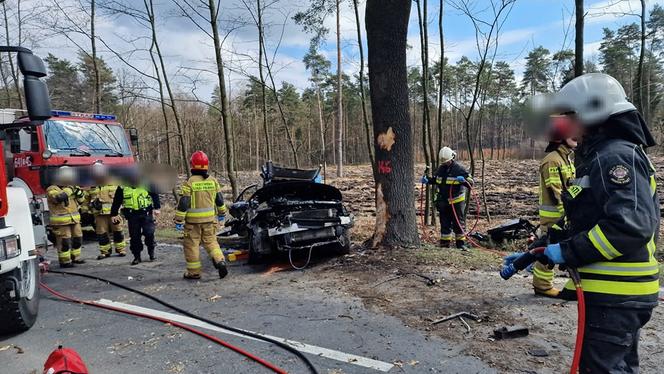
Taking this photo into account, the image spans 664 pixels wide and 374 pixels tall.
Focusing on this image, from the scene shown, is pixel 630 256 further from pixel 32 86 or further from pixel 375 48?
pixel 375 48

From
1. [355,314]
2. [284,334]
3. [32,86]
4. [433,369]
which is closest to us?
[433,369]

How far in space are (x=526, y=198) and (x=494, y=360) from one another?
49.8 feet

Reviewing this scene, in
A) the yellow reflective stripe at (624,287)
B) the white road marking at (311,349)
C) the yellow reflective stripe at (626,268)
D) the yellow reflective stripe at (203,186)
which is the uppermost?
the yellow reflective stripe at (203,186)

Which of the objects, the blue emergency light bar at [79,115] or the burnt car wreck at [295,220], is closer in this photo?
the burnt car wreck at [295,220]

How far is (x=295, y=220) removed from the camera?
20.8ft

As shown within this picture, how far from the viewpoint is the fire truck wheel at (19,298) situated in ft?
11.8

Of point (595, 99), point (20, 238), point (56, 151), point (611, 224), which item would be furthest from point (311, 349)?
point (56, 151)

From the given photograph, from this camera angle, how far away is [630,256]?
2082 mm

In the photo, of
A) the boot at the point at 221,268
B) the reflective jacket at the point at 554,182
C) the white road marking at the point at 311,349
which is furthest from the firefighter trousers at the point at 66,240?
the reflective jacket at the point at 554,182

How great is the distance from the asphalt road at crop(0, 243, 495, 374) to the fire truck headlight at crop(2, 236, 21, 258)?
95cm

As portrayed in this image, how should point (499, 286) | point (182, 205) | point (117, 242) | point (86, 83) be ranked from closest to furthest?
point (499, 286), point (182, 205), point (117, 242), point (86, 83)

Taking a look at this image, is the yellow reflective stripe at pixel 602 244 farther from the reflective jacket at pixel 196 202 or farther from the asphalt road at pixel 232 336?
the reflective jacket at pixel 196 202

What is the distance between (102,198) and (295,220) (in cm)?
418

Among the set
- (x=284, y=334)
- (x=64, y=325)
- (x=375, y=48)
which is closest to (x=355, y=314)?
(x=284, y=334)
